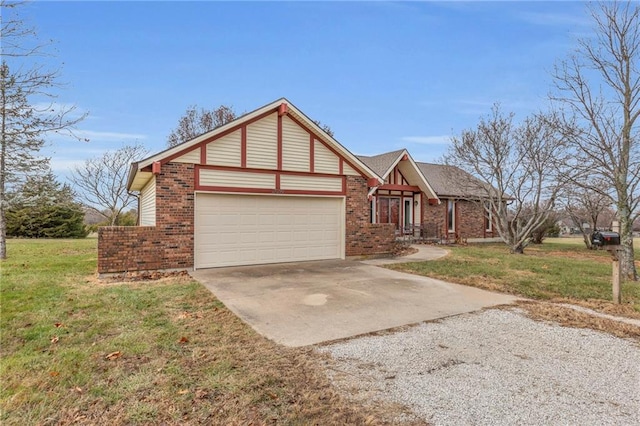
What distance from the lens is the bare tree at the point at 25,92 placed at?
793 cm

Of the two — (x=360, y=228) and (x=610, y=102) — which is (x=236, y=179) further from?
(x=610, y=102)

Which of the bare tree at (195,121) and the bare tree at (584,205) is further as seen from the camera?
the bare tree at (195,121)

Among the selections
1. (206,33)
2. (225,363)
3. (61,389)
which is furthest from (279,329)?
(206,33)

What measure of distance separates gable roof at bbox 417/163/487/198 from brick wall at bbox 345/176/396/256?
23.8 ft

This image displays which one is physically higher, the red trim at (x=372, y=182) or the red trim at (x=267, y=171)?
the red trim at (x=267, y=171)

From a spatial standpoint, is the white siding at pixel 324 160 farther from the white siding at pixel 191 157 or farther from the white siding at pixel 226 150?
the white siding at pixel 191 157

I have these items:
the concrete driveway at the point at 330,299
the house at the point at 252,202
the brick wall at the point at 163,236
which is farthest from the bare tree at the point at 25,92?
the concrete driveway at the point at 330,299

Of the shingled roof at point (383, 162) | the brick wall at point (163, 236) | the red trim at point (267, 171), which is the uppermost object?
the shingled roof at point (383, 162)

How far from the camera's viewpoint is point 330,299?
20.7 feet

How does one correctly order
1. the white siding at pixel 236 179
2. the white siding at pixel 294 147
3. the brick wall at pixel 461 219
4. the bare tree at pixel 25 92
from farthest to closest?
1. the brick wall at pixel 461 219
2. the white siding at pixel 294 147
3. the white siding at pixel 236 179
4. the bare tree at pixel 25 92

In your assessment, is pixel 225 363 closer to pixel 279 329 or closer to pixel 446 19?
pixel 279 329

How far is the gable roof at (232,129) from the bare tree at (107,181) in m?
15.7

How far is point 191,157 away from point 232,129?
142 cm

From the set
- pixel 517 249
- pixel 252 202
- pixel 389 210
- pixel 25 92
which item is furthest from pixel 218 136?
pixel 517 249
